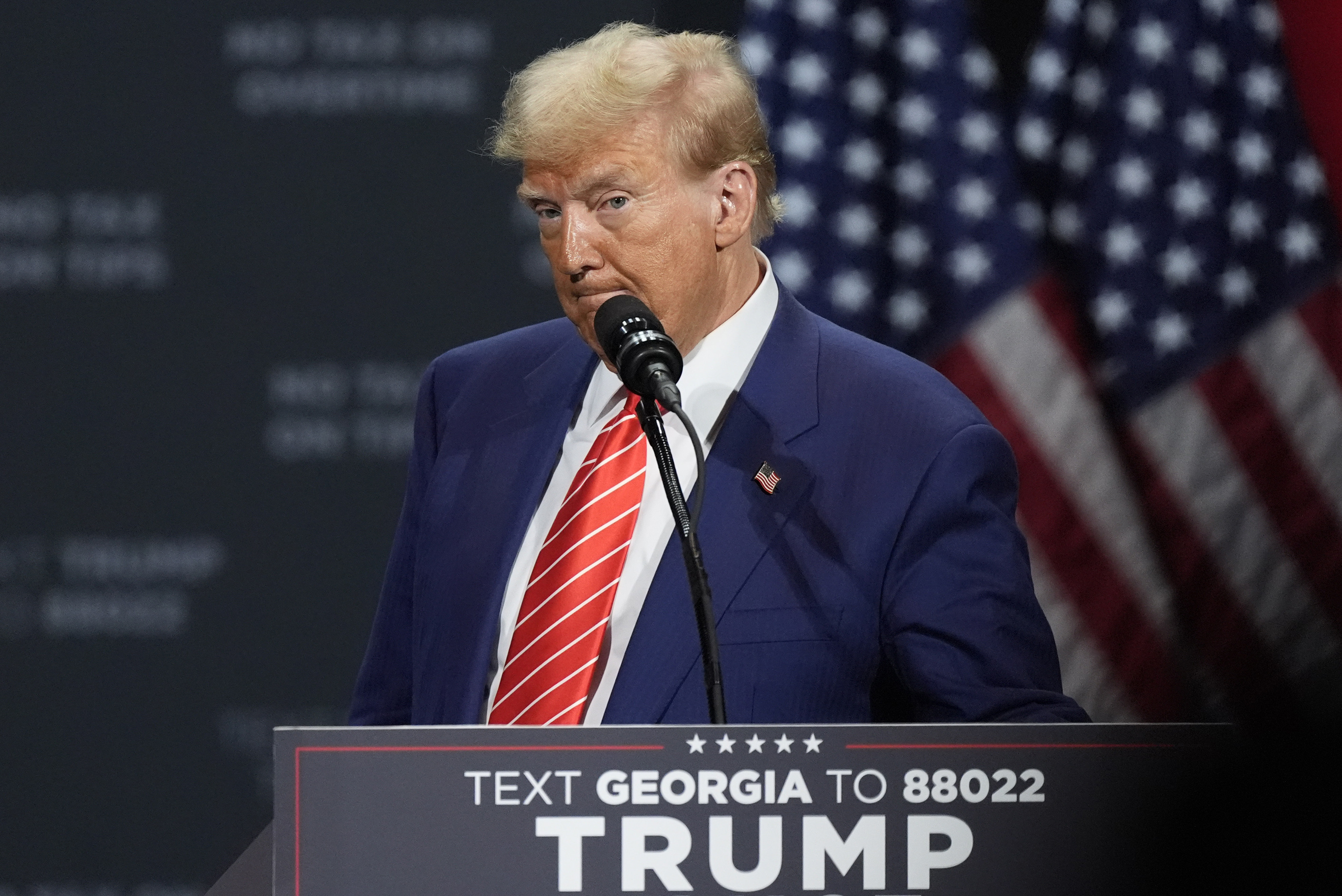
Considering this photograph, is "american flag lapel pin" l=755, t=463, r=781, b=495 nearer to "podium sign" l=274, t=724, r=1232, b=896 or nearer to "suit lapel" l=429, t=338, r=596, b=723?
"suit lapel" l=429, t=338, r=596, b=723

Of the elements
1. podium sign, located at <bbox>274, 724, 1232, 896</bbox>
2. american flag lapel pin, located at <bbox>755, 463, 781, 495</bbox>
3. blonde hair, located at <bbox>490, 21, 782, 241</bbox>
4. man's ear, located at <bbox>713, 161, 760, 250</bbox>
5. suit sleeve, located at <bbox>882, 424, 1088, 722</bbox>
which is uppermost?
blonde hair, located at <bbox>490, 21, 782, 241</bbox>

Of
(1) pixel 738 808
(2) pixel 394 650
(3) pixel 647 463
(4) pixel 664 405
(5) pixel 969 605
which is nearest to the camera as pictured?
(1) pixel 738 808

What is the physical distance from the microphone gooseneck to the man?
315 mm

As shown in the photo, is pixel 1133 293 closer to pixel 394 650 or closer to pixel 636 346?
pixel 394 650

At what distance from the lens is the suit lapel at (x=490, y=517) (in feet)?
5.21

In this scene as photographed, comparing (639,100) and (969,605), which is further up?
(639,100)

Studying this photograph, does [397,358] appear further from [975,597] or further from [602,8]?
[975,597]

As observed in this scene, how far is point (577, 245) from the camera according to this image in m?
1.58

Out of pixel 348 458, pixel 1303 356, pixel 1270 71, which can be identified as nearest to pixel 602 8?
pixel 348 458

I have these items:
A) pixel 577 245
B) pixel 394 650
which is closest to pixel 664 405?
pixel 577 245

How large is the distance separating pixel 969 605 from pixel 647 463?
1.28 ft

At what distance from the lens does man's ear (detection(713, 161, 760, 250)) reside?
5.49ft

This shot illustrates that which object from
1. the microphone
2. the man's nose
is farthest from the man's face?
the microphone

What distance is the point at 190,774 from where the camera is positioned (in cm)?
284
